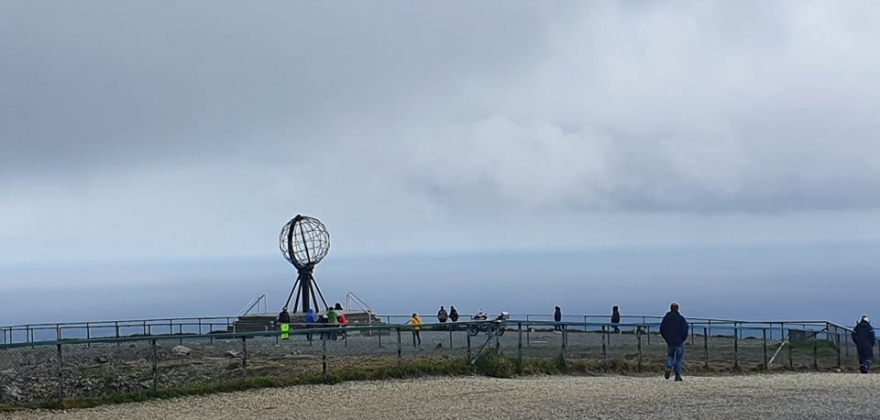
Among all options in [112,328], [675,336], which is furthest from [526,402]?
[112,328]

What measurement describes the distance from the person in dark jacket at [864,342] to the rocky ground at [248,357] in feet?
3.81

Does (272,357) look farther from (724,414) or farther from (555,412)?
(724,414)

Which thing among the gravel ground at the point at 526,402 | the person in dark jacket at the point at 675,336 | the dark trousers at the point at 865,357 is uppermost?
the person in dark jacket at the point at 675,336

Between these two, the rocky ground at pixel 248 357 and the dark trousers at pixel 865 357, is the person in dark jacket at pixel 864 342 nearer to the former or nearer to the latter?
the dark trousers at pixel 865 357

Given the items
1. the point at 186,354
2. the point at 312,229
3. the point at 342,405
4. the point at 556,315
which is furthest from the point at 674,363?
the point at 312,229

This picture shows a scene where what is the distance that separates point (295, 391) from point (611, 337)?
10918 mm

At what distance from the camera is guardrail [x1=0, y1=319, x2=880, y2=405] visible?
66.4ft

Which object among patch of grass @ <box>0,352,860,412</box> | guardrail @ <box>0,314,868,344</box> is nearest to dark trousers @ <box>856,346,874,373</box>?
patch of grass @ <box>0,352,860,412</box>

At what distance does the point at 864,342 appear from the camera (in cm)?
2411

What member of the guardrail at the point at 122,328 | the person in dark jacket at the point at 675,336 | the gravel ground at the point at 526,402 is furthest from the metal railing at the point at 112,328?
the person in dark jacket at the point at 675,336

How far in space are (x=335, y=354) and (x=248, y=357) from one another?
2013 millimetres

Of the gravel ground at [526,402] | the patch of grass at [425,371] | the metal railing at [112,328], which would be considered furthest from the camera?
the metal railing at [112,328]

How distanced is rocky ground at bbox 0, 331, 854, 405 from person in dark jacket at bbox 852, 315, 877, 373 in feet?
3.81

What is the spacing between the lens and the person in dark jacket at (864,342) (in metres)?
24.1
